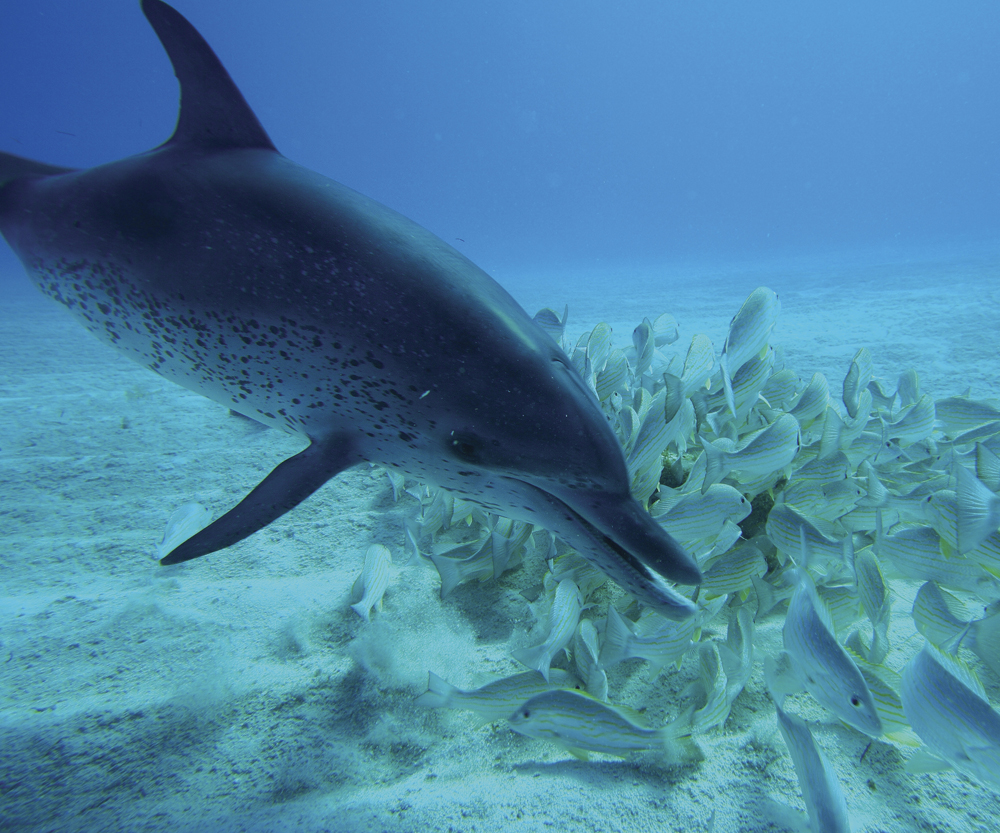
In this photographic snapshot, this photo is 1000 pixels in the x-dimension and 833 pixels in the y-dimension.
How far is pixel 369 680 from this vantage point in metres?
1.96

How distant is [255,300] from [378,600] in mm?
1500

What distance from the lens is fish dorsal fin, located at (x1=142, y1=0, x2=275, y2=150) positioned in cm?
211

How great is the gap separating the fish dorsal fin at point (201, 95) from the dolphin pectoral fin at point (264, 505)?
1555mm

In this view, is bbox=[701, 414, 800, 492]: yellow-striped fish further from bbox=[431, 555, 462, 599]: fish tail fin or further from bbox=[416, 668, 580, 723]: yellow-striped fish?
bbox=[431, 555, 462, 599]: fish tail fin

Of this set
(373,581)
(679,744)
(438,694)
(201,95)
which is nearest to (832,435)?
(679,744)

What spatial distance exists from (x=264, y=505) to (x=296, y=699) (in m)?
0.88

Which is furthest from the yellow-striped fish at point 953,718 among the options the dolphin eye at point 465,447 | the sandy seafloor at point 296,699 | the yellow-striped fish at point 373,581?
the yellow-striped fish at point 373,581

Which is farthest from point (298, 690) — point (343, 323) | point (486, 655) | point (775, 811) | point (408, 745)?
point (775, 811)

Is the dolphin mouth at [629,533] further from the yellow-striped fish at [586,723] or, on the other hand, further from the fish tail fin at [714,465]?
the fish tail fin at [714,465]

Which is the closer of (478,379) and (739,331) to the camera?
(478,379)

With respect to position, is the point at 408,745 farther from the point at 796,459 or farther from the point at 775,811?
the point at 796,459

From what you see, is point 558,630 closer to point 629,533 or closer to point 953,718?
point 629,533

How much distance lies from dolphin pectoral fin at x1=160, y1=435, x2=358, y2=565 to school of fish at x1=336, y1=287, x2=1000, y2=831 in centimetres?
81

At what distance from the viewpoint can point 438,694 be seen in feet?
5.68
